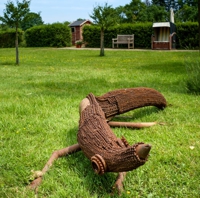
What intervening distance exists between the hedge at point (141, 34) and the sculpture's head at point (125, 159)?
23157 mm

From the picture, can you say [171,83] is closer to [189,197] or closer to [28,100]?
[28,100]

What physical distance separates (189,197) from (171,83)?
211 inches

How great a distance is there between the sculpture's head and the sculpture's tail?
1566mm

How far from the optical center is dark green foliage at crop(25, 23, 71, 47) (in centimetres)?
3100

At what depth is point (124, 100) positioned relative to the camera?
403 centimetres

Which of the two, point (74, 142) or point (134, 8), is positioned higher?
point (134, 8)

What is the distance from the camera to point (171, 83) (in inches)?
294

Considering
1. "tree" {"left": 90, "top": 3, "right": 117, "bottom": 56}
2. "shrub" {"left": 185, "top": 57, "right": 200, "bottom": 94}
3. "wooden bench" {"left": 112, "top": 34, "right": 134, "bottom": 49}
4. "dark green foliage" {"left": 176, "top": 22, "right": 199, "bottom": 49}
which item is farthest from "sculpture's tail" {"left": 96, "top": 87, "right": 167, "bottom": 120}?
"wooden bench" {"left": 112, "top": 34, "right": 134, "bottom": 49}

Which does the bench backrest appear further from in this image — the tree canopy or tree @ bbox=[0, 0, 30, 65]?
the tree canopy

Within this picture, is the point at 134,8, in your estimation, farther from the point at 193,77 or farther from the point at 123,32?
the point at 193,77

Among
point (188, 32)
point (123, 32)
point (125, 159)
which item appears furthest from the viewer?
point (123, 32)

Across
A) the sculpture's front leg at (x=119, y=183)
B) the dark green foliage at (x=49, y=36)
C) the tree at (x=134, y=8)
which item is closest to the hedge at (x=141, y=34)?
the dark green foliage at (x=49, y=36)

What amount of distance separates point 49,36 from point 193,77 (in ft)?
90.4

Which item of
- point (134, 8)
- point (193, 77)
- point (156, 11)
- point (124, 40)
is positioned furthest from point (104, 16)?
point (134, 8)
